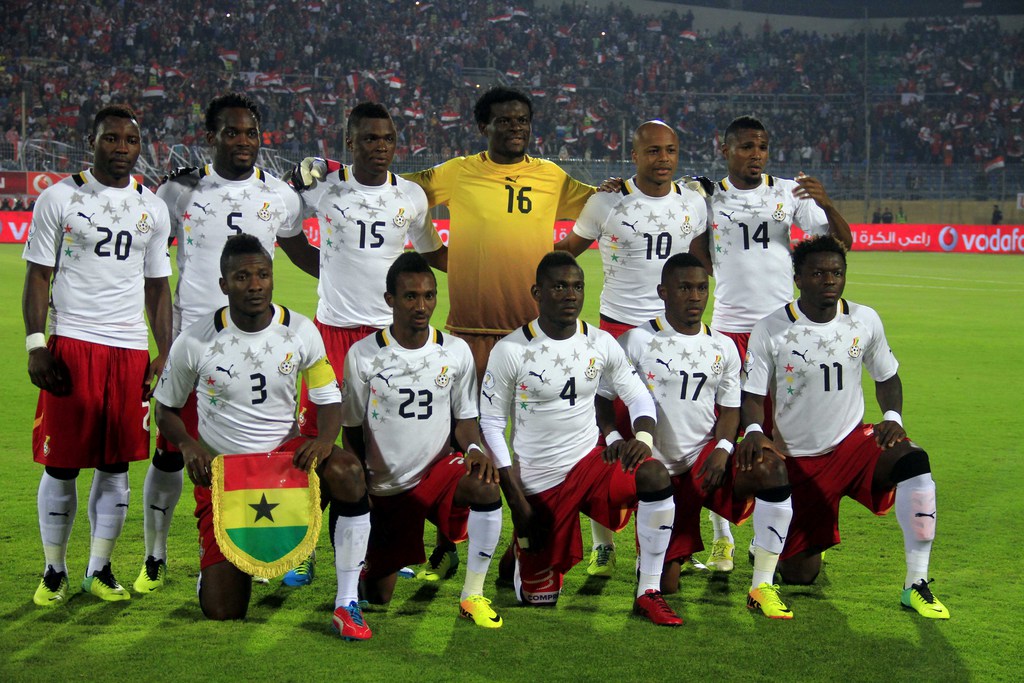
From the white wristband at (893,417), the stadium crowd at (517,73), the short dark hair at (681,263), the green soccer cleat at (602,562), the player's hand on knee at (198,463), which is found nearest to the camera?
the player's hand on knee at (198,463)

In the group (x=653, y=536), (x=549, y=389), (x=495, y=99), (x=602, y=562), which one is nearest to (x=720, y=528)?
(x=602, y=562)

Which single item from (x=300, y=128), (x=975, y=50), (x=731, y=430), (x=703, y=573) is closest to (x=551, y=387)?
(x=731, y=430)

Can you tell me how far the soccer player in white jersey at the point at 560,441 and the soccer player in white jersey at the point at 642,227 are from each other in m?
0.84

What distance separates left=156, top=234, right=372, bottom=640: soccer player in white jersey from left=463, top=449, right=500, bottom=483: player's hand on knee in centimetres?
46

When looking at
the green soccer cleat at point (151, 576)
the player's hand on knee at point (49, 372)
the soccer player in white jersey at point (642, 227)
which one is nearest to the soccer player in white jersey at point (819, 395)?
the soccer player in white jersey at point (642, 227)

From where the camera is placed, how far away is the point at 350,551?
15.7 ft

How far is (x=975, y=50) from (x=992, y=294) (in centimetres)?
2464

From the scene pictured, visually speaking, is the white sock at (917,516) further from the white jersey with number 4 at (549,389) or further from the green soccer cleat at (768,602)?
the white jersey with number 4 at (549,389)

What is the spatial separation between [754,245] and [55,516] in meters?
3.76

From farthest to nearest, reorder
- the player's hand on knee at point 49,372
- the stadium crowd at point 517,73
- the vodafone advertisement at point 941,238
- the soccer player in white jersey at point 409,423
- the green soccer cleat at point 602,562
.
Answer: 1. the stadium crowd at point 517,73
2. the vodafone advertisement at point 941,238
3. the green soccer cleat at point 602,562
4. the soccer player in white jersey at point 409,423
5. the player's hand on knee at point 49,372

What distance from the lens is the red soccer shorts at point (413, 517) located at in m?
5.09

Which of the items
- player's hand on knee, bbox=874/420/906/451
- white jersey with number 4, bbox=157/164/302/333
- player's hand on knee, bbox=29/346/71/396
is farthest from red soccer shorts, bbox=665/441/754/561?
player's hand on knee, bbox=29/346/71/396

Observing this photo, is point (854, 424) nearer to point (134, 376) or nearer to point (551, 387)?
point (551, 387)

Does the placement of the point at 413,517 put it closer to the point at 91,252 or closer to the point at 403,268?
the point at 403,268
